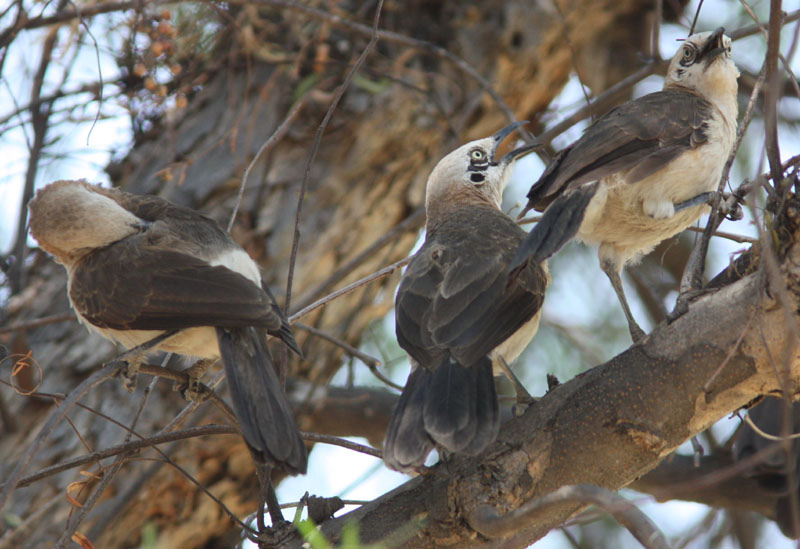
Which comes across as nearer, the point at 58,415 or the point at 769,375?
the point at 58,415

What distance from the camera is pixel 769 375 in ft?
7.79

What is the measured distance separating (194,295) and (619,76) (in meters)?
4.48

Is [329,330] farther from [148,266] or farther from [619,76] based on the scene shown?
[619,76]

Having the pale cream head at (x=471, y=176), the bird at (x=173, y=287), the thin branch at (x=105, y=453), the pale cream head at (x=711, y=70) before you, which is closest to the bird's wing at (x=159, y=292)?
the bird at (x=173, y=287)

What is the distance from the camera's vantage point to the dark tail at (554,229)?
9.43 ft

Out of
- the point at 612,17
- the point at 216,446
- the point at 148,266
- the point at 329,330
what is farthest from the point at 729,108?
the point at 216,446

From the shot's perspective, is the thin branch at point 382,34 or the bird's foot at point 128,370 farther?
the thin branch at point 382,34

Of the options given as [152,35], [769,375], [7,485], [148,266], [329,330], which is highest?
[152,35]

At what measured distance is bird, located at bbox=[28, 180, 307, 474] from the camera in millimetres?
2863

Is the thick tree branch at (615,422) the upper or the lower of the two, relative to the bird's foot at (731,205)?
lower

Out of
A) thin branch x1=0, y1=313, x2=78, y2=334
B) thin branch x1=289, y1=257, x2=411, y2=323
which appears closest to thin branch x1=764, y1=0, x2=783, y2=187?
thin branch x1=289, y1=257, x2=411, y2=323

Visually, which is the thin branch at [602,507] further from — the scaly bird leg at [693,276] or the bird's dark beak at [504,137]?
the bird's dark beak at [504,137]

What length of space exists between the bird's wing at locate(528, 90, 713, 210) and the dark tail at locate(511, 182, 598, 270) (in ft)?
0.59

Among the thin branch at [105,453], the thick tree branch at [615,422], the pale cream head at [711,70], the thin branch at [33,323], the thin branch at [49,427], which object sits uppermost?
the thin branch at [33,323]
